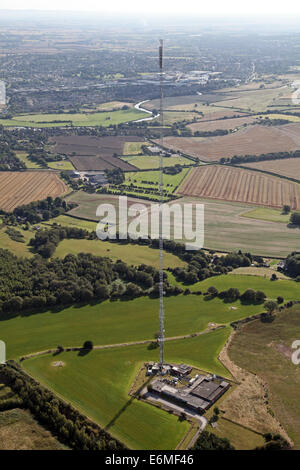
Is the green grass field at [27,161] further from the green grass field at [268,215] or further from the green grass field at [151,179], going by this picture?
the green grass field at [268,215]

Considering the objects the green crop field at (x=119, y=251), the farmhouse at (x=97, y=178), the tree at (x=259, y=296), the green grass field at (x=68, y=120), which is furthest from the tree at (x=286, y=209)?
the green grass field at (x=68, y=120)

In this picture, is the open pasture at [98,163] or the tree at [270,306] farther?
the open pasture at [98,163]

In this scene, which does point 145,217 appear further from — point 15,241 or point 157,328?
point 157,328

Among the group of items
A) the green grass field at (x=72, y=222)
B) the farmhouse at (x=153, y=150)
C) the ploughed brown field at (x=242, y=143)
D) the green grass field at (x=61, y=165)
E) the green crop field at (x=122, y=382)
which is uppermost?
the ploughed brown field at (x=242, y=143)

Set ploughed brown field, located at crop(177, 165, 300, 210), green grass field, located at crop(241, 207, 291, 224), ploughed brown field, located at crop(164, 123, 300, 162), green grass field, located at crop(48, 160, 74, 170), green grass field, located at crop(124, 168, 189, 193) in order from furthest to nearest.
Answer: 1. ploughed brown field, located at crop(164, 123, 300, 162)
2. green grass field, located at crop(48, 160, 74, 170)
3. green grass field, located at crop(124, 168, 189, 193)
4. ploughed brown field, located at crop(177, 165, 300, 210)
5. green grass field, located at crop(241, 207, 291, 224)

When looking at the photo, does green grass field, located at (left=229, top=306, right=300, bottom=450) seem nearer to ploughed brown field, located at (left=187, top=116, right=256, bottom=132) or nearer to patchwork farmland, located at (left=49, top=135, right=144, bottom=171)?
patchwork farmland, located at (left=49, top=135, right=144, bottom=171)

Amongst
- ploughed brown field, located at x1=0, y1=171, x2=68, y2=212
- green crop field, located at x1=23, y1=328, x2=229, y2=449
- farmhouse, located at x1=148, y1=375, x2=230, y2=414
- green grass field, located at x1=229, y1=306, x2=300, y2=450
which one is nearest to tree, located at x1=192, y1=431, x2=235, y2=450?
green crop field, located at x1=23, y1=328, x2=229, y2=449
